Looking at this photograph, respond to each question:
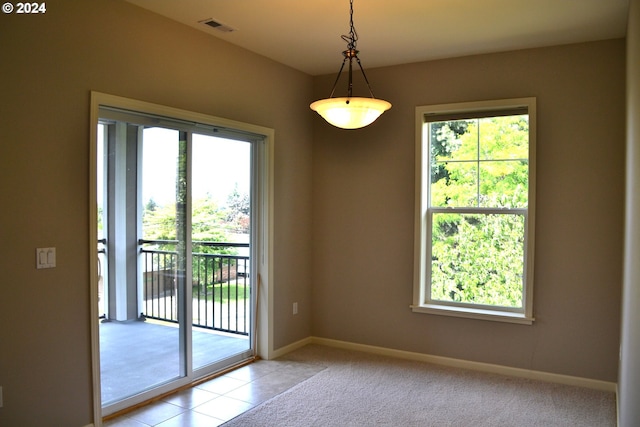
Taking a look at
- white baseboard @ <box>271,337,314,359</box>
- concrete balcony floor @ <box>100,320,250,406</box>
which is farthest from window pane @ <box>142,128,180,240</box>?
white baseboard @ <box>271,337,314,359</box>

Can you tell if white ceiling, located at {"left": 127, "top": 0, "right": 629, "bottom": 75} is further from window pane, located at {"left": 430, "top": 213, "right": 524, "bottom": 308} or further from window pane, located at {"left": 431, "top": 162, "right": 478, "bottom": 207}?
window pane, located at {"left": 430, "top": 213, "right": 524, "bottom": 308}

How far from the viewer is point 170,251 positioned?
3.60 m

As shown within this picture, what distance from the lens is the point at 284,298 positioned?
460cm

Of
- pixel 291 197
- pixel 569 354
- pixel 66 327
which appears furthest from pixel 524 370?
pixel 66 327

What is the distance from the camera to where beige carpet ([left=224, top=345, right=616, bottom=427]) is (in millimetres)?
3162

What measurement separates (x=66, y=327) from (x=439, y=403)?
251cm

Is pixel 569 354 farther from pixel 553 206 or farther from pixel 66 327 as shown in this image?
pixel 66 327

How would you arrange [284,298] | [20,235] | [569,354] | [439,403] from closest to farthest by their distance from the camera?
[20,235] → [439,403] → [569,354] → [284,298]

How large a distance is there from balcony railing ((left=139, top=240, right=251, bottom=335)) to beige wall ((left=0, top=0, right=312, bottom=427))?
63 cm

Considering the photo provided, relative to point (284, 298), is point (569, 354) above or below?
below

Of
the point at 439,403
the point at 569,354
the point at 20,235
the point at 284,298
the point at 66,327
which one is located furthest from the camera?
the point at 284,298

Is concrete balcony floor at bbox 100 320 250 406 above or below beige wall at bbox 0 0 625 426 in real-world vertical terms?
below

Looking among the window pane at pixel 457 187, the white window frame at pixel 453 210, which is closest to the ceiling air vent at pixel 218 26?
the white window frame at pixel 453 210

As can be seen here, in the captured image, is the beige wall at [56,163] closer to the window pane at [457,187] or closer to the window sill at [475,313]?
the window pane at [457,187]
